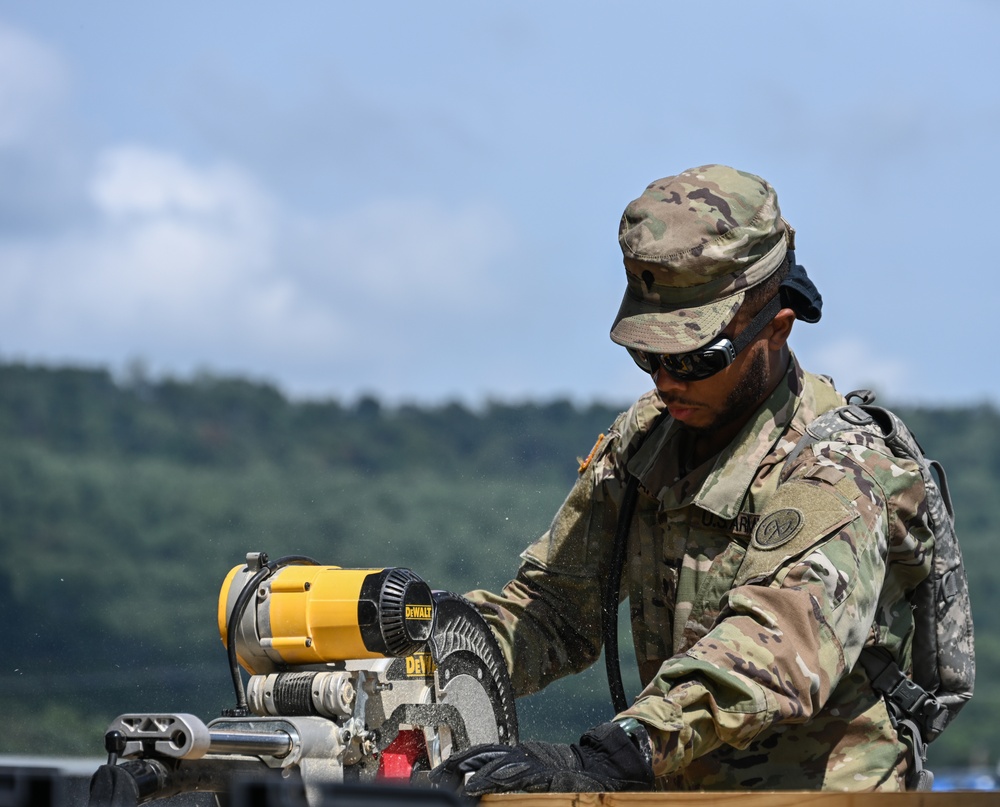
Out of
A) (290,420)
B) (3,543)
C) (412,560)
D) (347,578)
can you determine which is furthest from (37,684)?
(290,420)

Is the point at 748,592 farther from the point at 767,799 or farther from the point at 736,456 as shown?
the point at 767,799

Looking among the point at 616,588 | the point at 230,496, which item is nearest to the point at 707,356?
the point at 616,588

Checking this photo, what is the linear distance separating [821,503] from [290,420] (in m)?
37.8

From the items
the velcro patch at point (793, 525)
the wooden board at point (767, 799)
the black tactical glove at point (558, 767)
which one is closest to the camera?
the wooden board at point (767, 799)

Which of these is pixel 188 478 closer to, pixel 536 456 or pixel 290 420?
pixel 290 420

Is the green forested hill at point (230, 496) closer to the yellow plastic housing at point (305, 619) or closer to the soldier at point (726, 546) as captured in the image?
the soldier at point (726, 546)

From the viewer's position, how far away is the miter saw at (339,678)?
3.64 m

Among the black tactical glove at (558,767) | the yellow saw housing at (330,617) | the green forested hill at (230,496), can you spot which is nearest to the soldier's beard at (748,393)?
the yellow saw housing at (330,617)

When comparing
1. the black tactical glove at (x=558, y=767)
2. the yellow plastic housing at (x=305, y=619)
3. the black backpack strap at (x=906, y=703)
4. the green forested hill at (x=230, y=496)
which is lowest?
the black tactical glove at (x=558, y=767)

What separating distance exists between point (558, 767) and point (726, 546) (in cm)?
110

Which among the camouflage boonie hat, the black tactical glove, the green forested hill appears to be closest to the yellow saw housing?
the black tactical glove

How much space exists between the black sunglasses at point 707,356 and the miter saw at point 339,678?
821mm

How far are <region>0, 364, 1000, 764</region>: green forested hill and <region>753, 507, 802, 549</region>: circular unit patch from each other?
1010 centimetres

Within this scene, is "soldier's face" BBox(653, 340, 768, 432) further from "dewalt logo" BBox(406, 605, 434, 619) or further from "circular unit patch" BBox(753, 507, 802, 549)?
"dewalt logo" BBox(406, 605, 434, 619)
